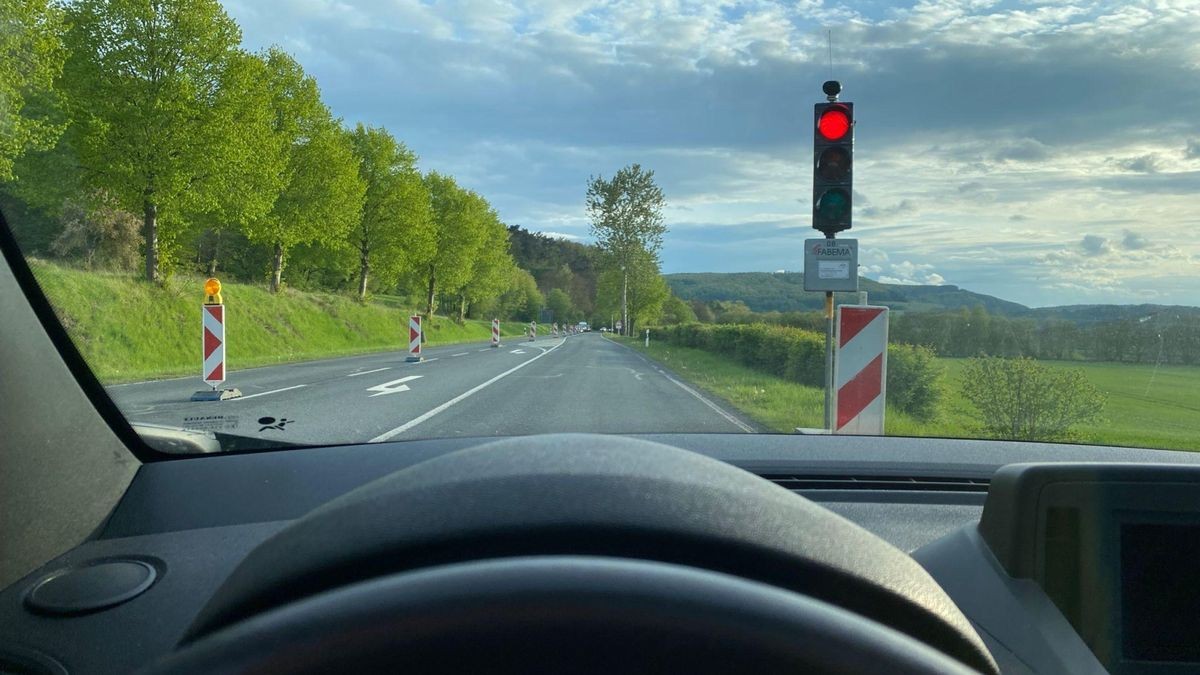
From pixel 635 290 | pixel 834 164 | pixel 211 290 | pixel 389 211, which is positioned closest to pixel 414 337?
pixel 389 211

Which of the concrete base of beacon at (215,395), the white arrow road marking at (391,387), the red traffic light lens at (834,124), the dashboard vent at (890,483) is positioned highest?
the red traffic light lens at (834,124)

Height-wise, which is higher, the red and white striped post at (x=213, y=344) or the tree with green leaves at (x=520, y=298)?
the tree with green leaves at (x=520, y=298)

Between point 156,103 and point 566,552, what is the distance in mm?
3648

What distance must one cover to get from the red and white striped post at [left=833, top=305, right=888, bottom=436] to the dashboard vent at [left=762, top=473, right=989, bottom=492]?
115 inches

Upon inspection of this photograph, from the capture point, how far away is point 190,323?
4.66 meters

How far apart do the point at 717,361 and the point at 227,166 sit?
319 inches

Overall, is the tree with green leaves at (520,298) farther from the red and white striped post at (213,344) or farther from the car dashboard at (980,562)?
the car dashboard at (980,562)

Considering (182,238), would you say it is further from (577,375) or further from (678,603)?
(577,375)

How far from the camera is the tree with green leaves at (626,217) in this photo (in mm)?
4844

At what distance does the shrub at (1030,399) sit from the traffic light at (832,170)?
5.06ft

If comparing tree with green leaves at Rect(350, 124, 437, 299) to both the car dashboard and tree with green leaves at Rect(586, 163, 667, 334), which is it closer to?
tree with green leaves at Rect(586, 163, 667, 334)

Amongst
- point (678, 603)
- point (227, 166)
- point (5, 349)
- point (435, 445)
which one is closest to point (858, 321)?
point (435, 445)

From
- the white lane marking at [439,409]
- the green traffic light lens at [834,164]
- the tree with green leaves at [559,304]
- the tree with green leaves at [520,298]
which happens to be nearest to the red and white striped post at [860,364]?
the green traffic light lens at [834,164]

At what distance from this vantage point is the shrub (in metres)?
4.46
